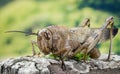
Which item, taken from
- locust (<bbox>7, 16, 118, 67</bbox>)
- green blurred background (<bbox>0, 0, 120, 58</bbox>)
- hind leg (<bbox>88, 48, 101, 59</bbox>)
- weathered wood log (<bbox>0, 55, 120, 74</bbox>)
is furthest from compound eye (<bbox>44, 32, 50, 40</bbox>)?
green blurred background (<bbox>0, 0, 120, 58</bbox>)

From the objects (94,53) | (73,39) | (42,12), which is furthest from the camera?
Answer: (42,12)

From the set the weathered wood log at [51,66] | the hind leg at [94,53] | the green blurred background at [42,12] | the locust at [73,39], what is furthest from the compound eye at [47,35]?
the green blurred background at [42,12]

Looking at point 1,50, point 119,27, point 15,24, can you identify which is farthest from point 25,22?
point 119,27

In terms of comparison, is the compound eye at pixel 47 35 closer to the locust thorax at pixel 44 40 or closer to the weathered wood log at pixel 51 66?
the locust thorax at pixel 44 40

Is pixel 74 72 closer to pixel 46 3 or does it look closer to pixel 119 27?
pixel 119 27

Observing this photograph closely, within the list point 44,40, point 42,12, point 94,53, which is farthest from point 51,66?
point 42,12

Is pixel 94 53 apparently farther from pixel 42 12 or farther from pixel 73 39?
pixel 42 12
